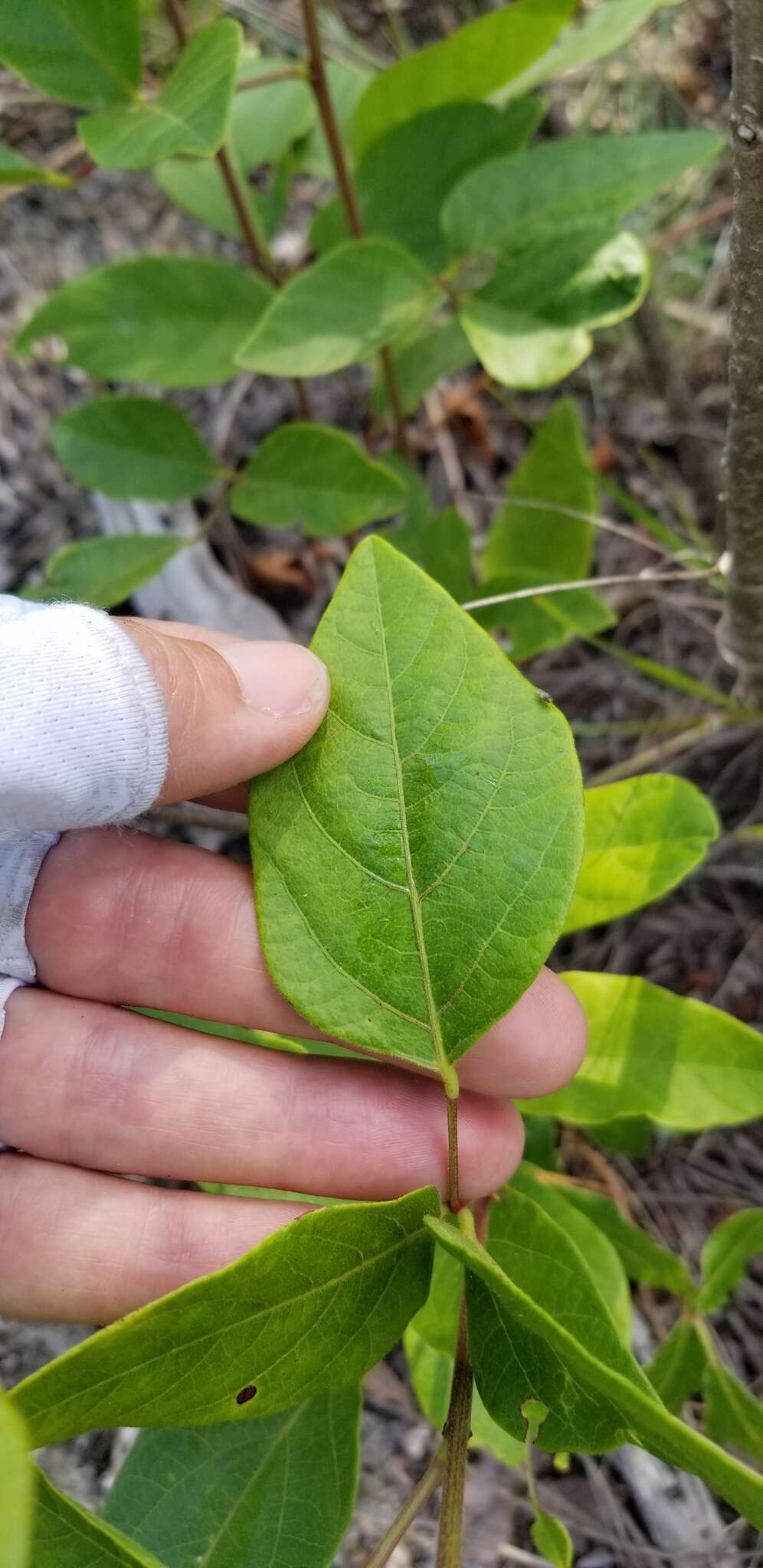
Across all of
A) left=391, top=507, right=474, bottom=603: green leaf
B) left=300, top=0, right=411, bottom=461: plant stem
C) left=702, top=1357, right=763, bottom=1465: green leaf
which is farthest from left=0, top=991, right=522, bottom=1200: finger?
left=300, top=0, right=411, bottom=461: plant stem

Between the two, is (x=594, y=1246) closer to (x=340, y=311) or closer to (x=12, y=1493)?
(x=12, y=1493)

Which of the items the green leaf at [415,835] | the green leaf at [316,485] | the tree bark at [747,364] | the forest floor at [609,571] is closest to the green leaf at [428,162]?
the green leaf at [316,485]

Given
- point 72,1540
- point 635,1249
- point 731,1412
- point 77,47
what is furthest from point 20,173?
point 731,1412

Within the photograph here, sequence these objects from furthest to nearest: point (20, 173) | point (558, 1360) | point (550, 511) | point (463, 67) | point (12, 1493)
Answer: point (550, 511), point (463, 67), point (20, 173), point (558, 1360), point (12, 1493)

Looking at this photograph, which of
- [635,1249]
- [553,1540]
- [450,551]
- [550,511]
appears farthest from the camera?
[550,511]

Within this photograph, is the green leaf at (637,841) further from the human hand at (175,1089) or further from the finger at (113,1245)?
the finger at (113,1245)

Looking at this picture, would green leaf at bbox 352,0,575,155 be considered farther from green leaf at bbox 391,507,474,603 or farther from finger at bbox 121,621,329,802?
finger at bbox 121,621,329,802
